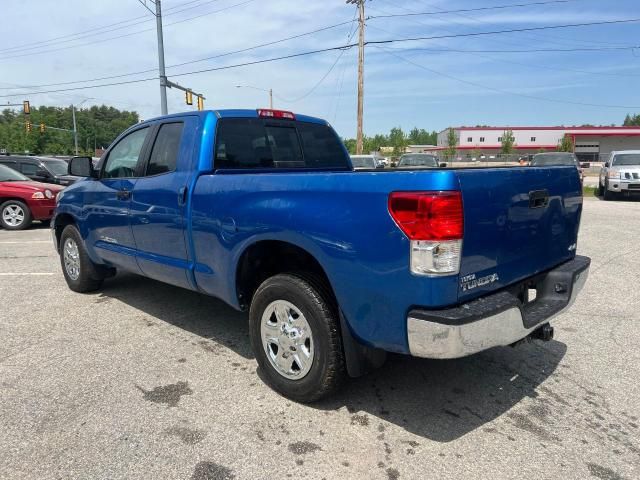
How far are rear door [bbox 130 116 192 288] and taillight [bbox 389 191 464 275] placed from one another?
1969 mm

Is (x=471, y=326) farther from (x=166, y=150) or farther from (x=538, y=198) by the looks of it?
(x=166, y=150)

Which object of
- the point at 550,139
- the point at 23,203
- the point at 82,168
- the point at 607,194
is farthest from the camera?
the point at 550,139

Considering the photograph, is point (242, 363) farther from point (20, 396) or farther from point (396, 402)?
point (20, 396)

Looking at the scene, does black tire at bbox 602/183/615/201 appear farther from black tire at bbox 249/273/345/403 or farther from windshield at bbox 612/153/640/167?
black tire at bbox 249/273/345/403

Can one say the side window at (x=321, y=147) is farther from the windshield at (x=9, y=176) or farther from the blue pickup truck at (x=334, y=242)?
the windshield at (x=9, y=176)

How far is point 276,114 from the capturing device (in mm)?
4395

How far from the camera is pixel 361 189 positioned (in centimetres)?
262

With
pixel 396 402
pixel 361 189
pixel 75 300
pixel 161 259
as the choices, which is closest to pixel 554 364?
pixel 396 402

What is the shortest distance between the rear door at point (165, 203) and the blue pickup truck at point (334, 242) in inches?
0.6

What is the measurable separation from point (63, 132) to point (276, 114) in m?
114

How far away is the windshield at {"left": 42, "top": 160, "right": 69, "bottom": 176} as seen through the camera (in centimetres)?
1503

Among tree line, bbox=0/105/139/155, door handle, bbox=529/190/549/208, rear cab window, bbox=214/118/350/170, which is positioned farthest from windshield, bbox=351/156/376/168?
tree line, bbox=0/105/139/155

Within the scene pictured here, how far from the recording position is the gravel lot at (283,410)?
2.58 m

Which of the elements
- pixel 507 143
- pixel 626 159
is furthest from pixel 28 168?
pixel 507 143
